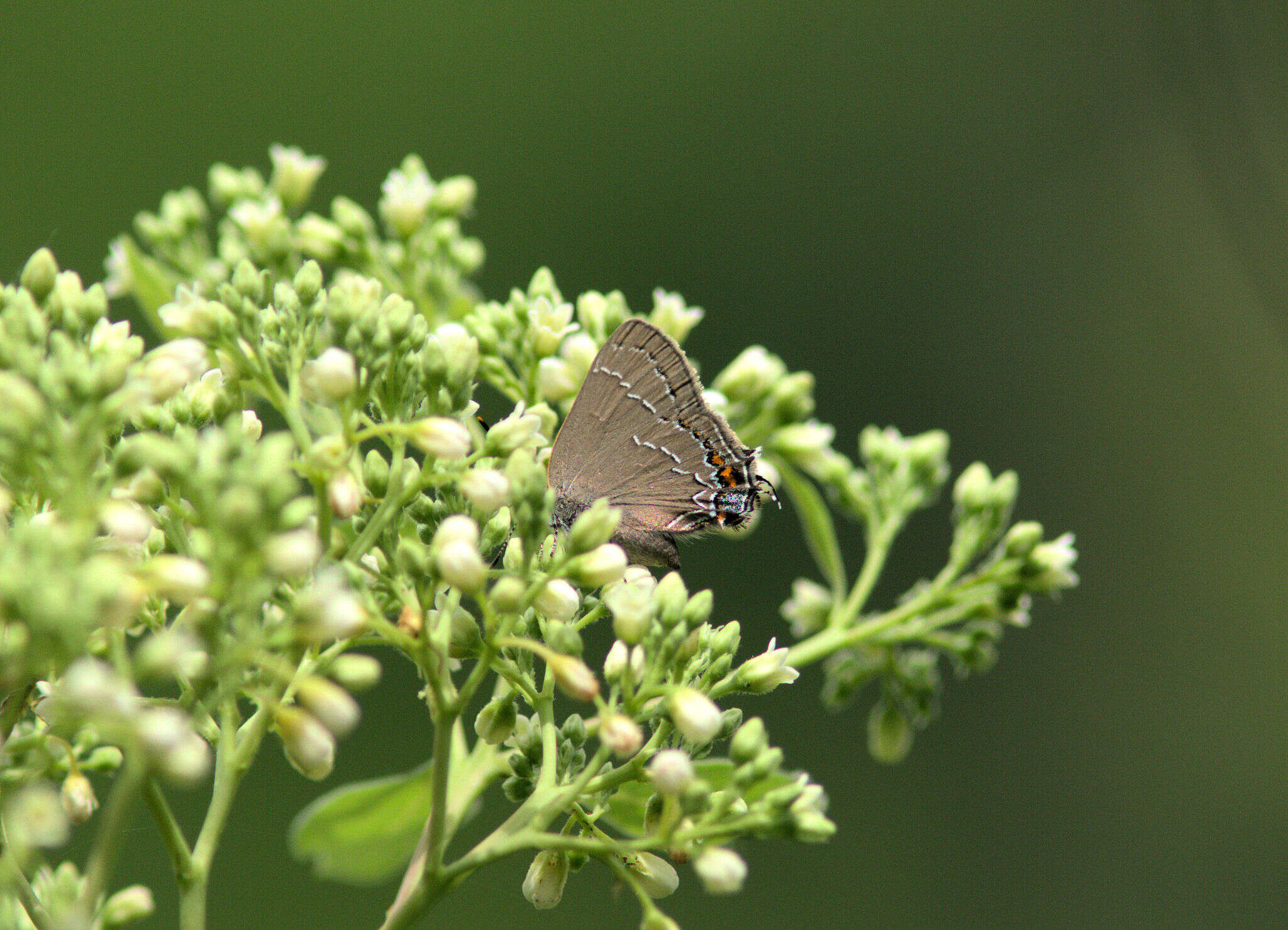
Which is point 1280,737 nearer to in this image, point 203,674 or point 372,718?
point 372,718

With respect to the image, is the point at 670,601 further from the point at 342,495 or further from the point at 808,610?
the point at 808,610

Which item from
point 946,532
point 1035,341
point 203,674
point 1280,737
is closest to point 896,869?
point 946,532

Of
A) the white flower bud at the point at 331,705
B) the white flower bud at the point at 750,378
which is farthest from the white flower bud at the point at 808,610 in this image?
the white flower bud at the point at 331,705

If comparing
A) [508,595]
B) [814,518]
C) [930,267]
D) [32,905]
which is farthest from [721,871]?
[930,267]

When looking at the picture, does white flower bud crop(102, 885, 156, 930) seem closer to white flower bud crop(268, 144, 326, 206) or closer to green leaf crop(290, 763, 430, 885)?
green leaf crop(290, 763, 430, 885)

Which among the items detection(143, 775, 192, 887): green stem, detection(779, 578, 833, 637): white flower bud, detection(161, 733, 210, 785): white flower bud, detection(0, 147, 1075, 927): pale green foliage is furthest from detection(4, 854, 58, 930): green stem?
detection(779, 578, 833, 637): white flower bud

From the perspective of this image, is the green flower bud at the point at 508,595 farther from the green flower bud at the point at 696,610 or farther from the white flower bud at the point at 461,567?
the green flower bud at the point at 696,610
